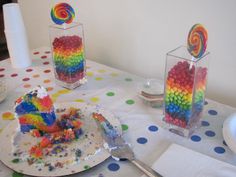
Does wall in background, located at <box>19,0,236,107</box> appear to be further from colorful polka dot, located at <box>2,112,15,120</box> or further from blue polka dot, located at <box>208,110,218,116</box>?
colorful polka dot, located at <box>2,112,15,120</box>

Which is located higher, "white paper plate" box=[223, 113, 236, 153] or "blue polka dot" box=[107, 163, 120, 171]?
"white paper plate" box=[223, 113, 236, 153]

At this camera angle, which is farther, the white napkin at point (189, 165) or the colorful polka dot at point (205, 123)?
the colorful polka dot at point (205, 123)

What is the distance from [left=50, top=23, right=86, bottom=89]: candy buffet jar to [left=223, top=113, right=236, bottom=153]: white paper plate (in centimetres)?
46

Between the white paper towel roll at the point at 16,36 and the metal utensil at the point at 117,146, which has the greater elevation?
the white paper towel roll at the point at 16,36

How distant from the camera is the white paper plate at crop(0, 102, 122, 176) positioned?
59 cm

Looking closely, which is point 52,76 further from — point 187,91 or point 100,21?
point 187,91

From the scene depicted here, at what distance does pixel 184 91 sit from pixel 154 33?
358mm

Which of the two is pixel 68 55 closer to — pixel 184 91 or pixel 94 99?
pixel 94 99

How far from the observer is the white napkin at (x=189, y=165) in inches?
22.5

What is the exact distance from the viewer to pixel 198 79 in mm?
665

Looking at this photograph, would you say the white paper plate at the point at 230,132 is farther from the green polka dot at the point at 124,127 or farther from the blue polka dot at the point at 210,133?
the green polka dot at the point at 124,127

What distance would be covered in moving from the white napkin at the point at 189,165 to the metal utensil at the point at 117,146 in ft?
0.07

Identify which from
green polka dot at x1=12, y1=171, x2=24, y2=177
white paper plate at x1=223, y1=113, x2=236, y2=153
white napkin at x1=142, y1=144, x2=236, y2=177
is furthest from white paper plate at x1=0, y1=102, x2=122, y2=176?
white paper plate at x1=223, y1=113, x2=236, y2=153

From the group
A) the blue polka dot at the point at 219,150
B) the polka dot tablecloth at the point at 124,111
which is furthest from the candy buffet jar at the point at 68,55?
the blue polka dot at the point at 219,150
